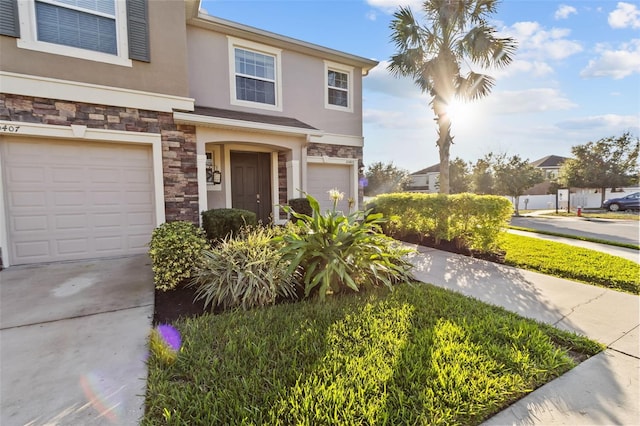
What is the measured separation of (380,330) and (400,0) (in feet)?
38.7

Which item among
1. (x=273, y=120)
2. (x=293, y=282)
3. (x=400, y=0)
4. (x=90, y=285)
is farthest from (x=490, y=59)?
(x=90, y=285)

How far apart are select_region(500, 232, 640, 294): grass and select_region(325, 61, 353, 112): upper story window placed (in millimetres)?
6363

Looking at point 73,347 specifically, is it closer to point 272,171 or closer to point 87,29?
point 87,29

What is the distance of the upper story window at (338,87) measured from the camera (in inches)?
382

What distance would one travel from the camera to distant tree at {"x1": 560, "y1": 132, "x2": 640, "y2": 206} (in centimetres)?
2119

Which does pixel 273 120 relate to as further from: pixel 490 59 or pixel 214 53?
pixel 490 59

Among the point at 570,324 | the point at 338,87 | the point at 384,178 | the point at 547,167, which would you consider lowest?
the point at 570,324

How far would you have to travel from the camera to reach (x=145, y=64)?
6.31 m

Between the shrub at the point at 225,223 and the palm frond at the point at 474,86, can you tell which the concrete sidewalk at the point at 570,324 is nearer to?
the shrub at the point at 225,223

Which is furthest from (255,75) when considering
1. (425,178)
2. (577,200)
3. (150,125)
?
(425,178)

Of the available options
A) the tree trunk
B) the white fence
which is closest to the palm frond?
the tree trunk

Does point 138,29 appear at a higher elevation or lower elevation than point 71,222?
higher

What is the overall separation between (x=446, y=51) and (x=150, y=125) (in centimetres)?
1019

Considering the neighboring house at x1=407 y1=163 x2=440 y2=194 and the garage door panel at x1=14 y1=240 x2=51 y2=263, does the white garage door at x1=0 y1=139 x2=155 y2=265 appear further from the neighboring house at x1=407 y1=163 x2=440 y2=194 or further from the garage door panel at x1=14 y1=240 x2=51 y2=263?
the neighboring house at x1=407 y1=163 x2=440 y2=194
